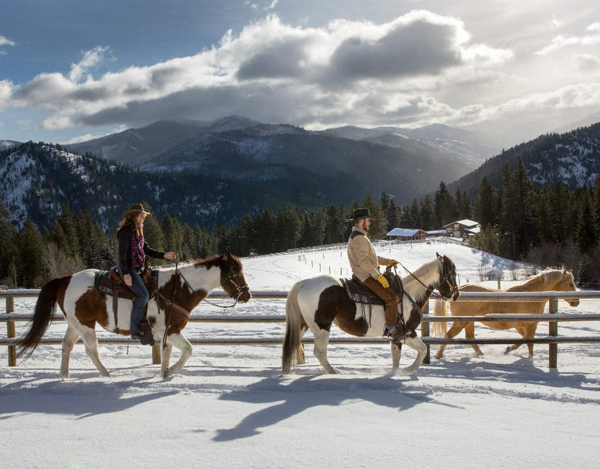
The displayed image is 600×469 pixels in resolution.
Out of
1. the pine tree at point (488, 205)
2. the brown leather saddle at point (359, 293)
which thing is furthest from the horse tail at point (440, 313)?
the pine tree at point (488, 205)

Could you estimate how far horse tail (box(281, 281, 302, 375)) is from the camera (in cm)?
646

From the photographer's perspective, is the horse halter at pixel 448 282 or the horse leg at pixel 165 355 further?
the horse halter at pixel 448 282

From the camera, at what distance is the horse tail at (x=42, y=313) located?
6.44 metres

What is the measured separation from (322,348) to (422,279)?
206 centimetres

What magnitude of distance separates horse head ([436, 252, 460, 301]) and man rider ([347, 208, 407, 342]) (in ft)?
3.42

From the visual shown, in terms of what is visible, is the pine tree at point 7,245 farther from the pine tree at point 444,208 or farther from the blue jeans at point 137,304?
the pine tree at point 444,208

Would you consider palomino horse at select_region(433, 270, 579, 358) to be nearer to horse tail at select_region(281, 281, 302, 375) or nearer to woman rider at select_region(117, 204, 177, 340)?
horse tail at select_region(281, 281, 302, 375)

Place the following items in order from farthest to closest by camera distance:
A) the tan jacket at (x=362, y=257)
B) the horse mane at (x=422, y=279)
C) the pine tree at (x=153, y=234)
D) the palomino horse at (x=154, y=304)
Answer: the pine tree at (x=153, y=234), the horse mane at (x=422, y=279), the tan jacket at (x=362, y=257), the palomino horse at (x=154, y=304)

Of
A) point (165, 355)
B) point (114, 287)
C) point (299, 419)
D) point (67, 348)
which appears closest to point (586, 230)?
point (165, 355)

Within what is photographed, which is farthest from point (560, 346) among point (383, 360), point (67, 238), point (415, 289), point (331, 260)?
point (67, 238)

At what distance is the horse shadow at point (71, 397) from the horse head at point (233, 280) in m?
1.74

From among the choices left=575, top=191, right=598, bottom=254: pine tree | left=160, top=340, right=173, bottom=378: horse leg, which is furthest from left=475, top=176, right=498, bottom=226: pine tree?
left=160, top=340, right=173, bottom=378: horse leg

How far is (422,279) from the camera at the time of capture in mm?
7137

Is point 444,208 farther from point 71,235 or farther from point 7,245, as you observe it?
point 7,245
